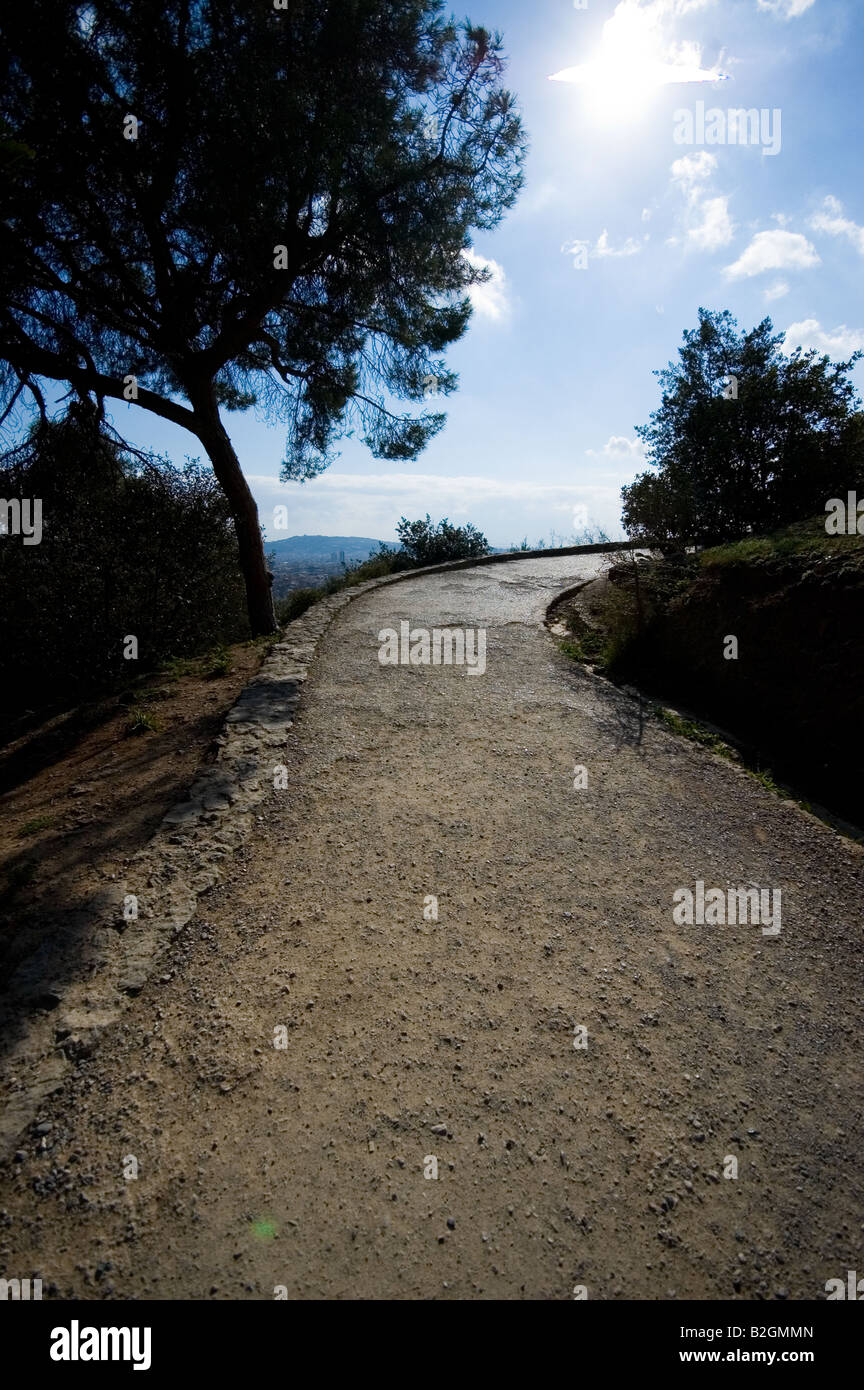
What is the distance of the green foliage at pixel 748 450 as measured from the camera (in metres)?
8.94

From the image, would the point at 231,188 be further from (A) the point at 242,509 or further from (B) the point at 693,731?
(B) the point at 693,731

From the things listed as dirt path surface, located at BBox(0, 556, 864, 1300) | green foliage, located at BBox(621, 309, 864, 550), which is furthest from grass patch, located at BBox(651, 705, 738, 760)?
green foliage, located at BBox(621, 309, 864, 550)

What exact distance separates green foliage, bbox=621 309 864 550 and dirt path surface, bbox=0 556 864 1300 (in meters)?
6.59

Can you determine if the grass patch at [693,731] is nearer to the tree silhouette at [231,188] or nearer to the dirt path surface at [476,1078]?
the dirt path surface at [476,1078]

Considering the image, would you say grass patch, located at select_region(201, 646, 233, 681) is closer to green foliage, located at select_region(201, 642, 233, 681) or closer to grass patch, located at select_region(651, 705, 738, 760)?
green foliage, located at select_region(201, 642, 233, 681)

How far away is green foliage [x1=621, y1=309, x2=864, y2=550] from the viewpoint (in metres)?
8.94

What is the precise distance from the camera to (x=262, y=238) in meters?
7.30

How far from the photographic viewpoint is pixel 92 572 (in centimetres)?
738

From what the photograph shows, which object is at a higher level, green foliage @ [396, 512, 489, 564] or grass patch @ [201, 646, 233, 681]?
green foliage @ [396, 512, 489, 564]

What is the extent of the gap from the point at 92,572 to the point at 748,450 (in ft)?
32.2

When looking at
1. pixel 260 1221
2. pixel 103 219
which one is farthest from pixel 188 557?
pixel 260 1221

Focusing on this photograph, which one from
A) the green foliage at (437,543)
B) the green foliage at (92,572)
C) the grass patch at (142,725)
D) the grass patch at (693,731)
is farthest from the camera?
the green foliage at (437,543)

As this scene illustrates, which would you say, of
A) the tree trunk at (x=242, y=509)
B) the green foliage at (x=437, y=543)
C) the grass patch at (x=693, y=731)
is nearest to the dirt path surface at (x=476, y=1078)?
the grass patch at (x=693, y=731)

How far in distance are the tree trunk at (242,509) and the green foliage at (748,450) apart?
5811 millimetres
